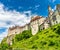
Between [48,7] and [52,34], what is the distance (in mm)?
50952

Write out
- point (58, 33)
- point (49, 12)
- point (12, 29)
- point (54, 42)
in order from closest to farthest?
point (54, 42), point (58, 33), point (49, 12), point (12, 29)

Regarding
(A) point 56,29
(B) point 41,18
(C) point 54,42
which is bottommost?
(C) point 54,42

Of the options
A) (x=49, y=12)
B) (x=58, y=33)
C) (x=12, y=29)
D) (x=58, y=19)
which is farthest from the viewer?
(x=12, y=29)

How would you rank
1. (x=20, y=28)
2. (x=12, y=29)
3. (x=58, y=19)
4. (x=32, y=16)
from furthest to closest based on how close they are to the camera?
(x=12, y=29) < (x=20, y=28) < (x=32, y=16) < (x=58, y=19)

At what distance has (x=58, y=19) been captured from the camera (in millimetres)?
113312

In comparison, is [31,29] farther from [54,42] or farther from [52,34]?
[54,42]

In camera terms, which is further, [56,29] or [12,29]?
[12,29]

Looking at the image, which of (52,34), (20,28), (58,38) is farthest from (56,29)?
(20,28)

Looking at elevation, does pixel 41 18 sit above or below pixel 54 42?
above

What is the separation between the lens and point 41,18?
466ft

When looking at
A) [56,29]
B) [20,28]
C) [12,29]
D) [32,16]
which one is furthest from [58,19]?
[12,29]

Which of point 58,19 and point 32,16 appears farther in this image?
point 32,16

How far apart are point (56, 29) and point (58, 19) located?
17.5m

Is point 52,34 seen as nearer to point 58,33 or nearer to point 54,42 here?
point 58,33
